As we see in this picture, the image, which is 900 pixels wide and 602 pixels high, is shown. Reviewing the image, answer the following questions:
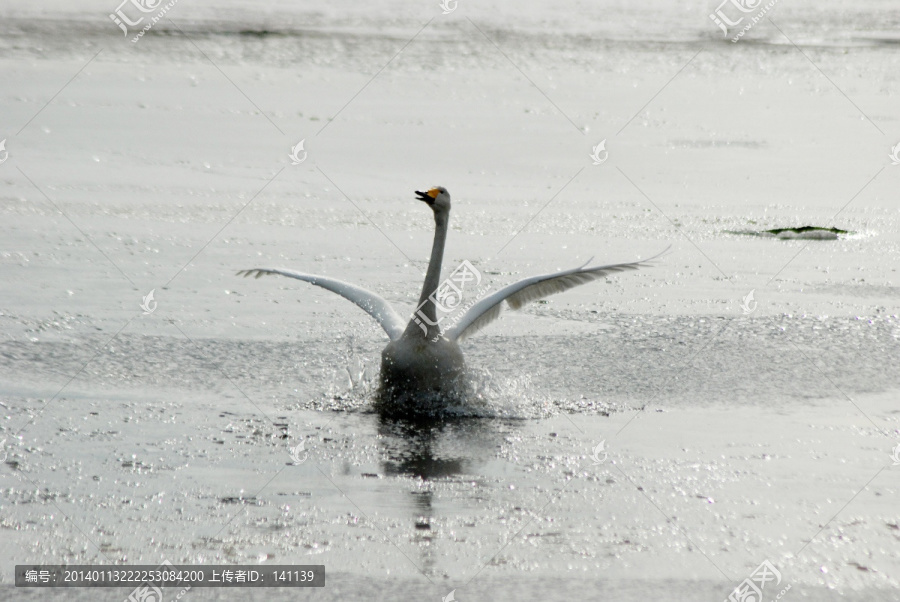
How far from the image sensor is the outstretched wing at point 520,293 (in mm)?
7750

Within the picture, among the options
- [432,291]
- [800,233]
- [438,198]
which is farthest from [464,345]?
[800,233]

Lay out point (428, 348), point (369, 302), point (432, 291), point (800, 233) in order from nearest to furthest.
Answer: point (428, 348) → point (432, 291) → point (369, 302) → point (800, 233)

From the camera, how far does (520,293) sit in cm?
822

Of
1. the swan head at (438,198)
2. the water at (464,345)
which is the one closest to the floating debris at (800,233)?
the water at (464,345)

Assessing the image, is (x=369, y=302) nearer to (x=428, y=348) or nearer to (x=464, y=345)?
(x=428, y=348)

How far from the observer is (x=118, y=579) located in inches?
179

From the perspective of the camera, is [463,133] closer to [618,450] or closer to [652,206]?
[652,206]

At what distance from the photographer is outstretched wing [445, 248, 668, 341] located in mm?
7750

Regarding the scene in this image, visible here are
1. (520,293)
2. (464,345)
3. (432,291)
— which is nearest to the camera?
(432,291)

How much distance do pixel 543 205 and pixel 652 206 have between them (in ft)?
4.44

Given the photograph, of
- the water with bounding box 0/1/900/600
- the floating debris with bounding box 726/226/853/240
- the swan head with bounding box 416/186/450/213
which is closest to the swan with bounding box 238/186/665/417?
the swan head with bounding box 416/186/450/213

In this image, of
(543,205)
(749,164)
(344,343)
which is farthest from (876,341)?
(749,164)

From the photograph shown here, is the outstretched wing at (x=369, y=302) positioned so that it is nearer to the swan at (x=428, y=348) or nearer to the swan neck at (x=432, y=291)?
the swan at (x=428, y=348)

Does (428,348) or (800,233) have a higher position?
(800,233)
